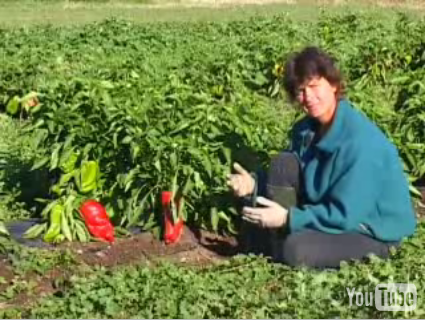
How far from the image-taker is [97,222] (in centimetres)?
602

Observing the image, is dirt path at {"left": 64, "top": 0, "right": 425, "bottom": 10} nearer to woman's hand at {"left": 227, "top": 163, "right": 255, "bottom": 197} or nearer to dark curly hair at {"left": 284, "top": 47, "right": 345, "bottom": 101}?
woman's hand at {"left": 227, "top": 163, "right": 255, "bottom": 197}

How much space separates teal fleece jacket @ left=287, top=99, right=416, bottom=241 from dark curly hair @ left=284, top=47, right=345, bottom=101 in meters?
0.12

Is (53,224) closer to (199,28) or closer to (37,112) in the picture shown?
(37,112)

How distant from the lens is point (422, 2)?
868 inches

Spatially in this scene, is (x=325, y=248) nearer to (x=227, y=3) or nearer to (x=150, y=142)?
(x=150, y=142)

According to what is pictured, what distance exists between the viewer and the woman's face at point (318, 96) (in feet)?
17.2

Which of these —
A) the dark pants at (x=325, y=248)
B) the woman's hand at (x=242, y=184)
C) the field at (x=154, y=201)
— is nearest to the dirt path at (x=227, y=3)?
the field at (x=154, y=201)

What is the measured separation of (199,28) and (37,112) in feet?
26.0

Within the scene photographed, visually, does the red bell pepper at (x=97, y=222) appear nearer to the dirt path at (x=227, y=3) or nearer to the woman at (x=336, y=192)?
the woman at (x=336, y=192)

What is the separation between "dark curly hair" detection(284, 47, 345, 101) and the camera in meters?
5.24

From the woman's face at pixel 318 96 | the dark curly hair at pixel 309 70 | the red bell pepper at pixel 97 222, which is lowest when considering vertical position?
the red bell pepper at pixel 97 222

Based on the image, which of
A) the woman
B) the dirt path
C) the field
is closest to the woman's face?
the woman

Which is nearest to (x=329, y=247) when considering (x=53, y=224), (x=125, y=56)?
(x=53, y=224)

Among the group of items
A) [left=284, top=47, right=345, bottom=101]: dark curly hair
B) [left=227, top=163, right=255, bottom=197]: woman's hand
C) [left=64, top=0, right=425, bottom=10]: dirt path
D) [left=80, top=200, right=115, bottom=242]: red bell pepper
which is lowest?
[left=80, top=200, right=115, bottom=242]: red bell pepper
